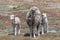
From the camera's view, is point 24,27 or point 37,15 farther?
point 24,27

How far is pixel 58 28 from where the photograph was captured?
22781 millimetres

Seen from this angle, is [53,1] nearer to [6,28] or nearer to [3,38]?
[6,28]

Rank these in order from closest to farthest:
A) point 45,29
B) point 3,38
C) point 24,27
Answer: point 3,38, point 45,29, point 24,27

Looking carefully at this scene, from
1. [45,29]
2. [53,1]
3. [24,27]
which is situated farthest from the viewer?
[53,1]

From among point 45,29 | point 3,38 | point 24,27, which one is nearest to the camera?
point 3,38

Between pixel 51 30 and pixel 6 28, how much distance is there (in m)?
3.15

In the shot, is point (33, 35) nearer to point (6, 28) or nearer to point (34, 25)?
point (34, 25)

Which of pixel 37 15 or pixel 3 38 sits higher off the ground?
pixel 37 15

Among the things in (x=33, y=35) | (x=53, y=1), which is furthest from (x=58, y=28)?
(x=53, y=1)

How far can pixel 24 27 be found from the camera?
23656 millimetres

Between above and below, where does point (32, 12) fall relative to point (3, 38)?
above

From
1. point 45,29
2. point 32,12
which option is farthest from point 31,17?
point 45,29

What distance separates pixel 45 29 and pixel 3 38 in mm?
4700

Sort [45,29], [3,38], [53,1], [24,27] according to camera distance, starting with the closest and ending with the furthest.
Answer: [3,38], [45,29], [24,27], [53,1]
